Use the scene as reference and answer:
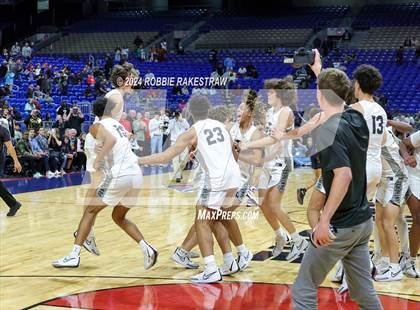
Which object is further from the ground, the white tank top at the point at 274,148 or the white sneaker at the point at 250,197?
the white tank top at the point at 274,148

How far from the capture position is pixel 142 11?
3597 cm

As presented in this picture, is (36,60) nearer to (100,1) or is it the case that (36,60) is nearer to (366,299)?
(100,1)

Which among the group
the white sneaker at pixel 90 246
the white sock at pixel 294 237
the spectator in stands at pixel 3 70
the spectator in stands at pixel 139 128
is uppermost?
the white sock at pixel 294 237

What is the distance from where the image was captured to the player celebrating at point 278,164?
641cm

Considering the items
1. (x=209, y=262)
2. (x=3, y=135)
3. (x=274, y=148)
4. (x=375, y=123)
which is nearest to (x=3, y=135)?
(x=3, y=135)

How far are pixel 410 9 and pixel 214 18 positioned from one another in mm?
9491

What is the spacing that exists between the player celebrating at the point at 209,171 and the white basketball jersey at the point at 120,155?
2.07 feet

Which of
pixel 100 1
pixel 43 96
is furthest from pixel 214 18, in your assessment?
pixel 43 96

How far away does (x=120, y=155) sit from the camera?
6191mm

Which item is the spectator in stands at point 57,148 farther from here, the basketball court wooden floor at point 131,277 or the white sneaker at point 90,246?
the white sneaker at point 90,246

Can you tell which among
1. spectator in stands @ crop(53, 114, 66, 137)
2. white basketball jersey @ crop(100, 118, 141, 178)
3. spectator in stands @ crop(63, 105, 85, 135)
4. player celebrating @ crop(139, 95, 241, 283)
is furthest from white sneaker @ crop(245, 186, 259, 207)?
spectator in stands @ crop(63, 105, 85, 135)

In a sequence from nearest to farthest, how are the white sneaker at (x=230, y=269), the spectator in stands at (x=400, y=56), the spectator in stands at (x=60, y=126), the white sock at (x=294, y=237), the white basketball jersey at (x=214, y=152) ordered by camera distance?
the white basketball jersey at (x=214, y=152), the white sneaker at (x=230, y=269), the white sock at (x=294, y=237), the spectator in stands at (x=60, y=126), the spectator in stands at (x=400, y=56)

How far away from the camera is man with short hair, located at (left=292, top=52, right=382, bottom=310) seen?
138 inches

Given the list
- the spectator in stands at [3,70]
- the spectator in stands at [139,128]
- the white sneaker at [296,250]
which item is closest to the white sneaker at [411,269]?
the white sneaker at [296,250]
